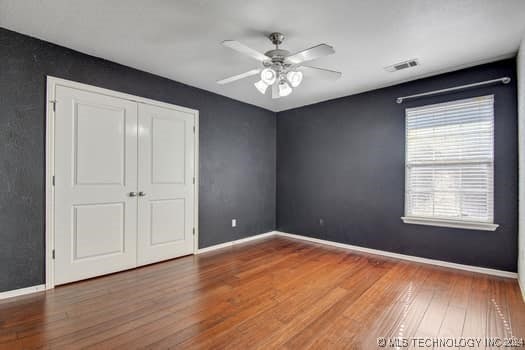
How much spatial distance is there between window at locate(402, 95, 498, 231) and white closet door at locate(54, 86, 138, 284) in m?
3.76

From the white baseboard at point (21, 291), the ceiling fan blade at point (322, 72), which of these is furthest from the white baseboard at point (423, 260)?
the white baseboard at point (21, 291)

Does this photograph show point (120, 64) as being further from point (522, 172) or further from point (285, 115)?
point (522, 172)

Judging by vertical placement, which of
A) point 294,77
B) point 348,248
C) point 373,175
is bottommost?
point 348,248

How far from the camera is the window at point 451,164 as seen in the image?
3127 millimetres

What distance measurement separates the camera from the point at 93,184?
117 inches

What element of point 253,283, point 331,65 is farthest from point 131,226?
point 331,65

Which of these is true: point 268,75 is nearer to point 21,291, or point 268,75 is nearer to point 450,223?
point 450,223

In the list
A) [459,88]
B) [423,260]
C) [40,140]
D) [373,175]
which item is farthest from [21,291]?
[459,88]

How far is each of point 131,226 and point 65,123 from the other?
1.38 m

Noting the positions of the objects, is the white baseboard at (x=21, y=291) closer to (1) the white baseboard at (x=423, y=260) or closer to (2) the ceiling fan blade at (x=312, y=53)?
(2) the ceiling fan blade at (x=312, y=53)

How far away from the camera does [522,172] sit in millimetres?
2604

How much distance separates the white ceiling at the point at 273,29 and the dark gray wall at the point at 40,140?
19 centimetres

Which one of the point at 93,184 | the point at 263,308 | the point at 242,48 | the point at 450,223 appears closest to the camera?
the point at 242,48

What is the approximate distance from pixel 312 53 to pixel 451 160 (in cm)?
245
